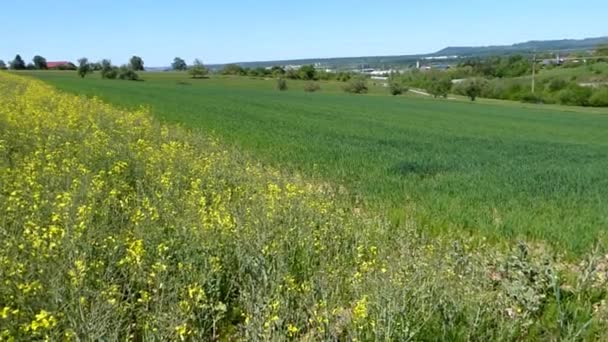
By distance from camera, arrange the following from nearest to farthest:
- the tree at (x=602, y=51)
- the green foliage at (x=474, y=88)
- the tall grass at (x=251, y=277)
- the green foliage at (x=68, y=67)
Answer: the tall grass at (x=251, y=277), the green foliage at (x=474, y=88), the tree at (x=602, y=51), the green foliage at (x=68, y=67)

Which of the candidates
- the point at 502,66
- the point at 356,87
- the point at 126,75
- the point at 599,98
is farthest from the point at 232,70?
the point at 599,98

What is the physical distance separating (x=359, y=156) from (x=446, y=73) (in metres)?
112

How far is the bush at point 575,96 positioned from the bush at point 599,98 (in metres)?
0.71

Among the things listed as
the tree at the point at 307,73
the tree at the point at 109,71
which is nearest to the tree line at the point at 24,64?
the tree at the point at 109,71

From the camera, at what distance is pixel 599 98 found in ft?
254

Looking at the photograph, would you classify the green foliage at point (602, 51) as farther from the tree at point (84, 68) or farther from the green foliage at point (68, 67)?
the green foliage at point (68, 67)

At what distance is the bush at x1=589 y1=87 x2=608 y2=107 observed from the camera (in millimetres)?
77062

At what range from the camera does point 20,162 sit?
786cm

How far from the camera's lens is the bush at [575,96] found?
259ft

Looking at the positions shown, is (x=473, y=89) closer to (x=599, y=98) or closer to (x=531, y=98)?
(x=531, y=98)

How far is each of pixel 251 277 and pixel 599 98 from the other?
8864cm

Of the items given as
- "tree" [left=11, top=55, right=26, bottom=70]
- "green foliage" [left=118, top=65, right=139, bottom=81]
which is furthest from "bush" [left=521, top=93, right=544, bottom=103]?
"tree" [left=11, top=55, right=26, bottom=70]

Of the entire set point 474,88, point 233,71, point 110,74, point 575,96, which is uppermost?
point 110,74

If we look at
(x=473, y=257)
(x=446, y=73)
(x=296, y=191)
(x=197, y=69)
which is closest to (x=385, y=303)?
(x=473, y=257)
